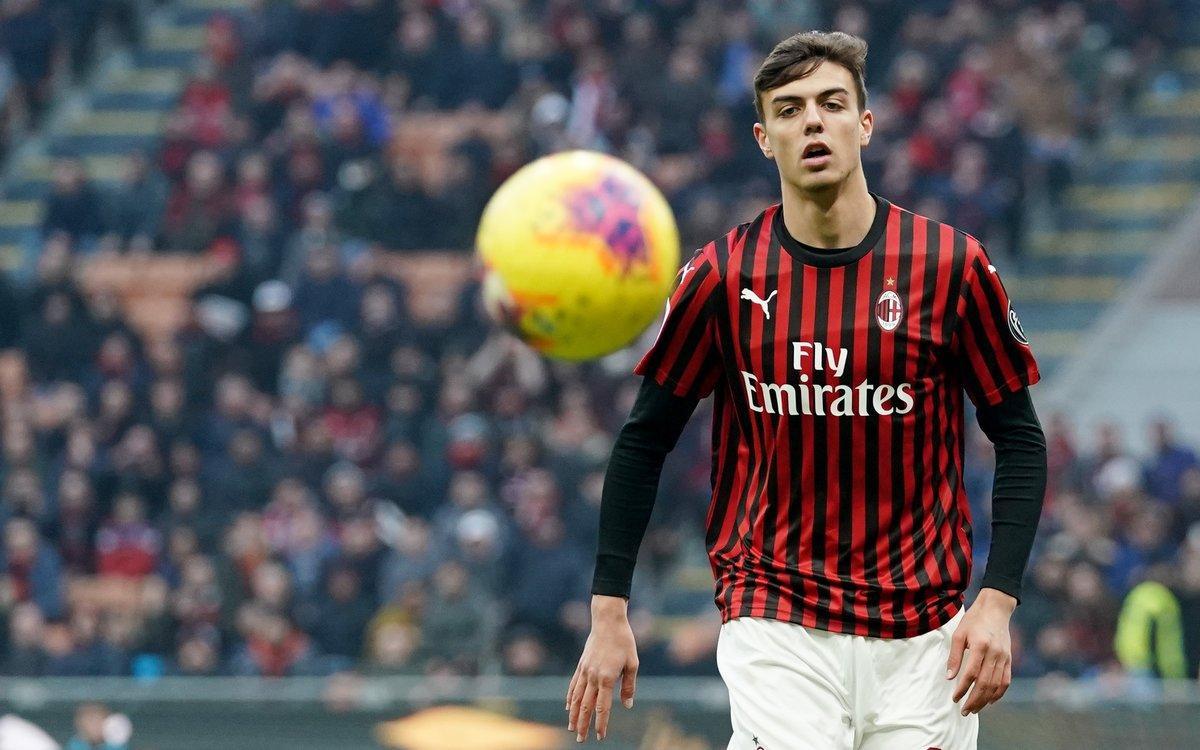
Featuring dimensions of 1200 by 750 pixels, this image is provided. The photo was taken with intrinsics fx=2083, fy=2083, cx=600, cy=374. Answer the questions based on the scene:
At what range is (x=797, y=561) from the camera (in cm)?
436

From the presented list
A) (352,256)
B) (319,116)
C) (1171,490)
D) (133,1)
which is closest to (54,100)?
(133,1)

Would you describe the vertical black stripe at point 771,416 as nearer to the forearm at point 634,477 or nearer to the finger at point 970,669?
the forearm at point 634,477

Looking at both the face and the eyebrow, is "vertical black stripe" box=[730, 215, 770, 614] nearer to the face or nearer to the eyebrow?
the face

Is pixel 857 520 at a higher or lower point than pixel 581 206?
lower

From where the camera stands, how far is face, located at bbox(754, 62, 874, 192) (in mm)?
4238

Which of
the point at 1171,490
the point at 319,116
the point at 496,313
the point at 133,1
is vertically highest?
the point at 133,1

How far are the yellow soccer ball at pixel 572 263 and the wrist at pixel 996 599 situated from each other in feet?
10.7

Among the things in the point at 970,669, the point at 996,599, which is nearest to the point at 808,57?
the point at 996,599

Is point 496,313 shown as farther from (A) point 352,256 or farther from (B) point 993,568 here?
(A) point 352,256

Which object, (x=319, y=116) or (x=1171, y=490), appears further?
(x=319, y=116)

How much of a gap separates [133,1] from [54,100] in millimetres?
1393

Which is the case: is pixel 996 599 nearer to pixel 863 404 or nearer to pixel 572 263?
pixel 863 404

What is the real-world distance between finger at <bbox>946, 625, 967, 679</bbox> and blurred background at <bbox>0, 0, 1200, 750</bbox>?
15.3 ft

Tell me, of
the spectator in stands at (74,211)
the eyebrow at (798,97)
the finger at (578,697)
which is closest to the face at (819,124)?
the eyebrow at (798,97)
